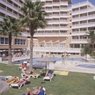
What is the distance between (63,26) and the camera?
107 meters

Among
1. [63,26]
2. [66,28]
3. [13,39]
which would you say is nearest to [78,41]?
[66,28]

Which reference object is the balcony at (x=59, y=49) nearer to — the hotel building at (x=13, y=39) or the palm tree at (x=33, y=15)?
the hotel building at (x=13, y=39)

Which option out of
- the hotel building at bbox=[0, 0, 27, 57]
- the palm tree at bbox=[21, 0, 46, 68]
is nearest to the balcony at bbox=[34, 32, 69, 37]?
the hotel building at bbox=[0, 0, 27, 57]

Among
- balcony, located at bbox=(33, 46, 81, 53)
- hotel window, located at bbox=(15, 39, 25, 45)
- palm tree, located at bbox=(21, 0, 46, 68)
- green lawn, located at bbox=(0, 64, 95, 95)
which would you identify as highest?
palm tree, located at bbox=(21, 0, 46, 68)

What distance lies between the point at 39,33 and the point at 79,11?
23297mm

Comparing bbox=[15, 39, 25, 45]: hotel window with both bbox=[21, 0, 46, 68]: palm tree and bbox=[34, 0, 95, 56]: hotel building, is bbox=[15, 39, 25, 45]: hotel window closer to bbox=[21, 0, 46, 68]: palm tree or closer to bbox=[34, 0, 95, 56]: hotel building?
bbox=[34, 0, 95, 56]: hotel building

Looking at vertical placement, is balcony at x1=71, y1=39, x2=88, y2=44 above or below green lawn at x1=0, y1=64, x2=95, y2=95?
above

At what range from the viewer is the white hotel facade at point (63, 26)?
8781 cm

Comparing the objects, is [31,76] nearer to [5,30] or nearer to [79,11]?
[5,30]

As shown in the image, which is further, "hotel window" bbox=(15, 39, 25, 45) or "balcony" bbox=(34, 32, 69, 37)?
"balcony" bbox=(34, 32, 69, 37)

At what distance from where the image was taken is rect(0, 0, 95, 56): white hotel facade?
87812 millimetres

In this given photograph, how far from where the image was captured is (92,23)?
86625 millimetres

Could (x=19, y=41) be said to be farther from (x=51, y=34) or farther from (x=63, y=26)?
(x=63, y=26)

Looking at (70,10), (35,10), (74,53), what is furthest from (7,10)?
(35,10)
